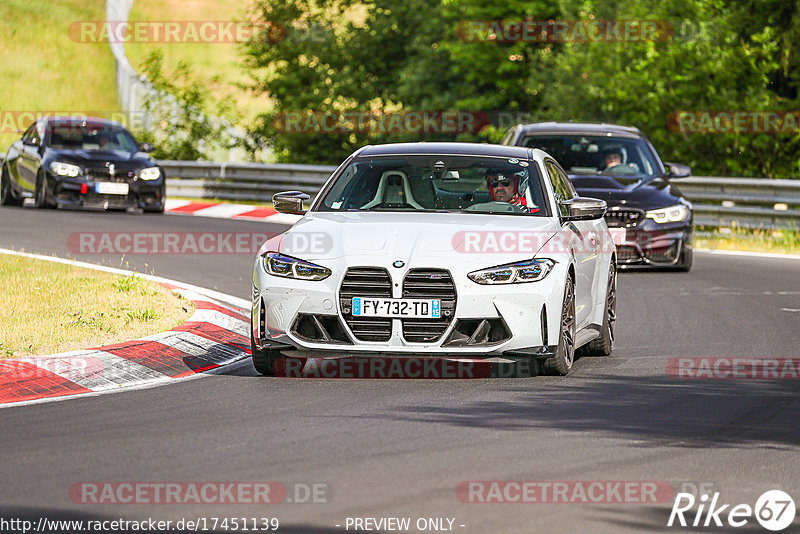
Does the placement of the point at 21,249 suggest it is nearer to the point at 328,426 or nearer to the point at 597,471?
the point at 328,426

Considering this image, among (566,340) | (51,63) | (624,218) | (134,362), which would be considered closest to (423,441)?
(566,340)

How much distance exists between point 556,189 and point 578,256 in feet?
3.33

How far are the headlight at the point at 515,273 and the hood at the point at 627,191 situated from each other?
23.9ft

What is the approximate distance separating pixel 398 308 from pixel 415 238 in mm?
514

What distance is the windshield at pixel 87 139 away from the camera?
2456 centimetres

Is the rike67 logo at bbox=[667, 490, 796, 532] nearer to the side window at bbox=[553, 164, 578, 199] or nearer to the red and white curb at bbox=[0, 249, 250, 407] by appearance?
the red and white curb at bbox=[0, 249, 250, 407]

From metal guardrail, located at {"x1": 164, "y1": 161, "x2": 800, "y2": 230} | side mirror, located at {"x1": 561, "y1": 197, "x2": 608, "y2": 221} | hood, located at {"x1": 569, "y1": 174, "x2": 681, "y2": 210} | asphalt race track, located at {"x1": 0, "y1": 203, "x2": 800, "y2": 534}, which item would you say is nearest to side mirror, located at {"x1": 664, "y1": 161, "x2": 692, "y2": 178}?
hood, located at {"x1": 569, "y1": 174, "x2": 681, "y2": 210}

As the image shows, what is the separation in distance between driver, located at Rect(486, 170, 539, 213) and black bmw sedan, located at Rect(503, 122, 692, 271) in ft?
20.1

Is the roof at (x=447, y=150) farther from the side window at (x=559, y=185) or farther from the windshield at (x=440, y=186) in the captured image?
the side window at (x=559, y=185)

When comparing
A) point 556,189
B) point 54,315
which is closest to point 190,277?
point 54,315

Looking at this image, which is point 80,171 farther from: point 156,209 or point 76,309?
point 76,309

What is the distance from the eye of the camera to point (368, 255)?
9266 mm

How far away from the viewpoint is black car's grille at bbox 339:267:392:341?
9195mm

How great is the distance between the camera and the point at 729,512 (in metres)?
5.99
